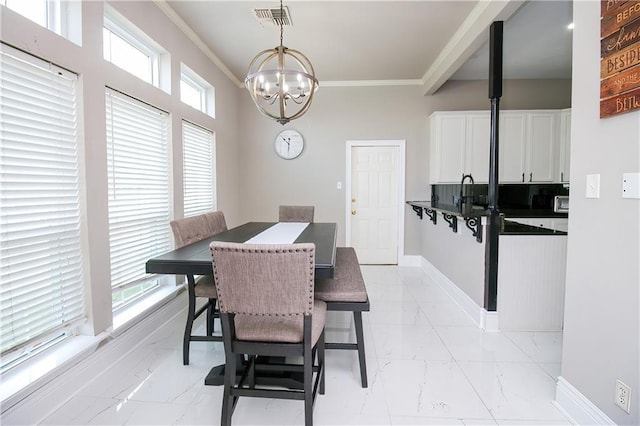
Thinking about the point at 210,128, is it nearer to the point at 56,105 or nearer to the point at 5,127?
the point at 56,105

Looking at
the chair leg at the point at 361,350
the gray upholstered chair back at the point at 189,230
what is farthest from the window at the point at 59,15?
the chair leg at the point at 361,350

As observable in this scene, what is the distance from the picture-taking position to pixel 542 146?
4.15 m

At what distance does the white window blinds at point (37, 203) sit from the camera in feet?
4.96

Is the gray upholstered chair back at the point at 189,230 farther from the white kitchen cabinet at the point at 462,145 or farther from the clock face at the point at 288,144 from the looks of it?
the white kitchen cabinet at the point at 462,145

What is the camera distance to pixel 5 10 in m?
1.45

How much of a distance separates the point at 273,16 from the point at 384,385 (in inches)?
122

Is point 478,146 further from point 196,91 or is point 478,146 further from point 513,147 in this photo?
point 196,91

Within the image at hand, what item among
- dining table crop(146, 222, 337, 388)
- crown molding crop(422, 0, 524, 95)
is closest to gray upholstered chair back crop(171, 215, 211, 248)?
dining table crop(146, 222, 337, 388)

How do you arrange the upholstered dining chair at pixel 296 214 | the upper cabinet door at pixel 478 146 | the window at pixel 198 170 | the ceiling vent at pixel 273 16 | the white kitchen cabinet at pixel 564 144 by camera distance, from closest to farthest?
the ceiling vent at pixel 273 16 → the window at pixel 198 170 → the upholstered dining chair at pixel 296 214 → the white kitchen cabinet at pixel 564 144 → the upper cabinet door at pixel 478 146

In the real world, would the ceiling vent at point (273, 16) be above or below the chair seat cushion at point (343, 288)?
above

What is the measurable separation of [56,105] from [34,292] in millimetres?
1055

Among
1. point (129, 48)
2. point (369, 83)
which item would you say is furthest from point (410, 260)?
point (129, 48)

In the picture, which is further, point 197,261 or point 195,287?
point 195,287

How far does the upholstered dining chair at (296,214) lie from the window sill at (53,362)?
5.87 feet
